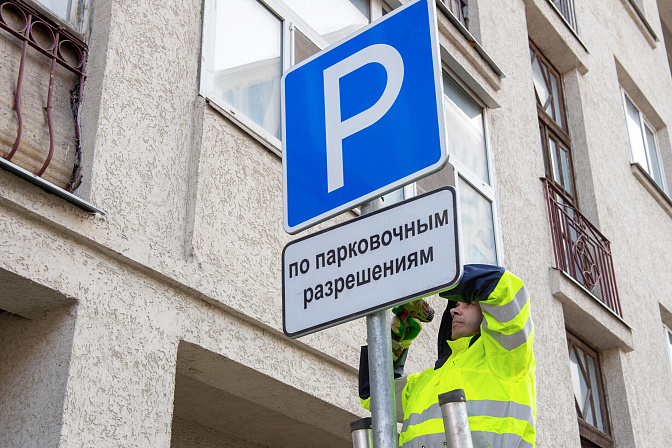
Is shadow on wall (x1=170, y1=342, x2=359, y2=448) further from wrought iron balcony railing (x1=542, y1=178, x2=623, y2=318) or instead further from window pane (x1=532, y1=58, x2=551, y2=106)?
window pane (x1=532, y1=58, x2=551, y2=106)

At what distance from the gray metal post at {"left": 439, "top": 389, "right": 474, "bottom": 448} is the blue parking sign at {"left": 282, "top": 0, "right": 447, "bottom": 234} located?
81 centimetres

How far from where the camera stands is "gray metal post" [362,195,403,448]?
2854 millimetres

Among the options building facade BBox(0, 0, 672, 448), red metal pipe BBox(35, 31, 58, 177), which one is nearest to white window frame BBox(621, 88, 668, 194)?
building facade BBox(0, 0, 672, 448)

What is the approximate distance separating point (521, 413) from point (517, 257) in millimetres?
5152

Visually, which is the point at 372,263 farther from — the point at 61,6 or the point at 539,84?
the point at 539,84

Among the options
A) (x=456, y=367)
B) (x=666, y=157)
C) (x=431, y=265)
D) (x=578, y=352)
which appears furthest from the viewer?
(x=666, y=157)

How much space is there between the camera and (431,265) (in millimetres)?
2945

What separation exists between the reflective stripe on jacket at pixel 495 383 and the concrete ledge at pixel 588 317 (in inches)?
217

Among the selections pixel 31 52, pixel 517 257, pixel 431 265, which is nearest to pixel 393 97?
pixel 431 265

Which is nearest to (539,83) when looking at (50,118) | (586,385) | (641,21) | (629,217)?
(629,217)

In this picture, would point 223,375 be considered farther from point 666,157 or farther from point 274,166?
point 666,157

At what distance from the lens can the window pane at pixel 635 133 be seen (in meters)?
13.8

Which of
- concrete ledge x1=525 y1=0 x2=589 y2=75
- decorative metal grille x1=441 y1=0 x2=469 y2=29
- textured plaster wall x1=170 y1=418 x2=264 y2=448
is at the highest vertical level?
concrete ledge x1=525 y1=0 x2=589 y2=75

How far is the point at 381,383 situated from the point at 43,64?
293 cm
